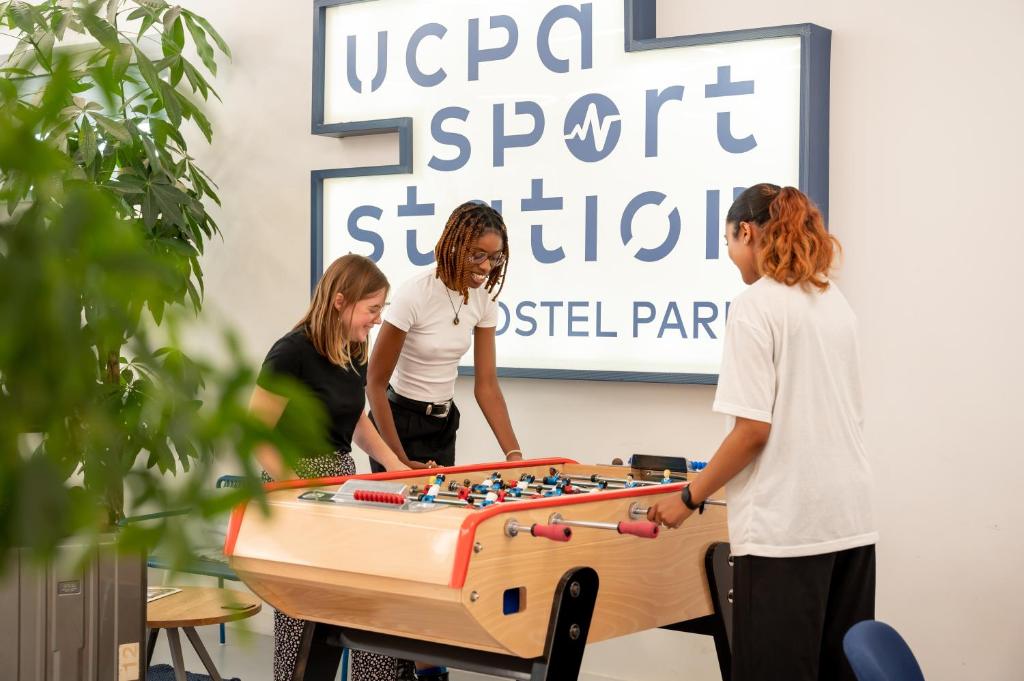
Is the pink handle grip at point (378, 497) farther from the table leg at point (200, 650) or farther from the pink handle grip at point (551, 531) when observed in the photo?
the table leg at point (200, 650)

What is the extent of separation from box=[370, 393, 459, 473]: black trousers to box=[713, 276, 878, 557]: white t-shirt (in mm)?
1505

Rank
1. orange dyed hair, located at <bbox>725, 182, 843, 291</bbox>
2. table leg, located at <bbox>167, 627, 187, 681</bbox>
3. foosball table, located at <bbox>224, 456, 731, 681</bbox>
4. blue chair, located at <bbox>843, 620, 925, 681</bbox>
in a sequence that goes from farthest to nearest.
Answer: table leg, located at <bbox>167, 627, 187, 681</bbox>, orange dyed hair, located at <bbox>725, 182, 843, 291</bbox>, foosball table, located at <bbox>224, 456, 731, 681</bbox>, blue chair, located at <bbox>843, 620, 925, 681</bbox>

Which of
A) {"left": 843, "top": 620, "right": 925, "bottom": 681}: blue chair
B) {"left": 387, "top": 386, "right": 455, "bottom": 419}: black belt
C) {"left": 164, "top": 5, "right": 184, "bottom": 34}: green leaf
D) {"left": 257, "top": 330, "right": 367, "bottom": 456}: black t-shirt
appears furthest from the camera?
{"left": 164, "top": 5, "right": 184, "bottom": 34}: green leaf

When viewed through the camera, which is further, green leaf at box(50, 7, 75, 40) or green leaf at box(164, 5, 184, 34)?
green leaf at box(164, 5, 184, 34)

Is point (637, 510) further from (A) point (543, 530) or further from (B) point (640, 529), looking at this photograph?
(A) point (543, 530)

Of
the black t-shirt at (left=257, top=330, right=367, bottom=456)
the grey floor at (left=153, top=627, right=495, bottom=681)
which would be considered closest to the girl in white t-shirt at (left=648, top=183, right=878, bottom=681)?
the black t-shirt at (left=257, top=330, right=367, bottom=456)

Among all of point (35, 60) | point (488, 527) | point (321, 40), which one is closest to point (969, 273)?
point (488, 527)

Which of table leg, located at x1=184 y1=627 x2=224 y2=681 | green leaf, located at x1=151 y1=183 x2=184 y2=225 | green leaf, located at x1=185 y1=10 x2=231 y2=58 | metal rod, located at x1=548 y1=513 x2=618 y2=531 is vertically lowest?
table leg, located at x1=184 y1=627 x2=224 y2=681

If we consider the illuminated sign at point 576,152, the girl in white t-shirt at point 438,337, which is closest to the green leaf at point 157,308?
the girl in white t-shirt at point 438,337

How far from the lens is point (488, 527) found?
7.70ft

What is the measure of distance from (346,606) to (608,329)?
6.13 feet

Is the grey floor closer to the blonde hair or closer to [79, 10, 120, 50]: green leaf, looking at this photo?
the blonde hair

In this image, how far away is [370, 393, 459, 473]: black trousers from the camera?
377cm

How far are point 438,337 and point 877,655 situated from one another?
82.7 inches
